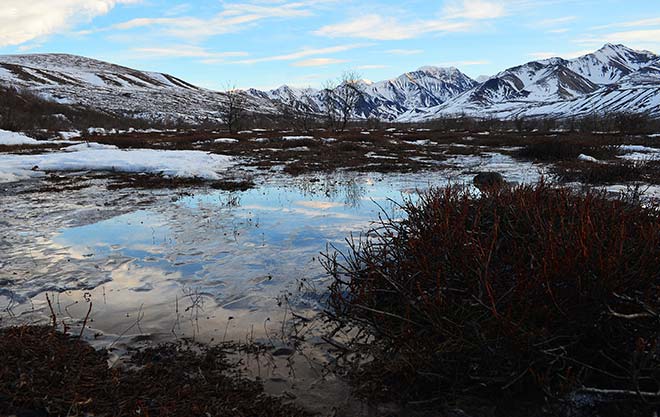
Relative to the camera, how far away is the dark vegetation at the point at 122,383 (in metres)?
2.88

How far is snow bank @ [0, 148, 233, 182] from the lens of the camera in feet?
51.8

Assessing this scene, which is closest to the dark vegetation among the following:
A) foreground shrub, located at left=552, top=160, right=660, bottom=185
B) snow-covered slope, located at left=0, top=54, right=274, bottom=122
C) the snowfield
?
the snowfield

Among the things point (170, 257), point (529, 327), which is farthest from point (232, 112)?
point (529, 327)

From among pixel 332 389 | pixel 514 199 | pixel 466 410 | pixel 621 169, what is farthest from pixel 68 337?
pixel 621 169

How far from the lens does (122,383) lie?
320cm

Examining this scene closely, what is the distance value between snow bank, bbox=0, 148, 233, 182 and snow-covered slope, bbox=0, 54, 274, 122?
68010 millimetres

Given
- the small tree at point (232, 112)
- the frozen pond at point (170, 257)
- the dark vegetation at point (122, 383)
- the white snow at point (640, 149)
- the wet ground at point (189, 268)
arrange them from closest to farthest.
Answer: the dark vegetation at point (122, 383)
the wet ground at point (189, 268)
the frozen pond at point (170, 257)
the white snow at point (640, 149)
the small tree at point (232, 112)

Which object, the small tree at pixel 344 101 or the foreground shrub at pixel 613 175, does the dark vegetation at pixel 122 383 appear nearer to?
the foreground shrub at pixel 613 175

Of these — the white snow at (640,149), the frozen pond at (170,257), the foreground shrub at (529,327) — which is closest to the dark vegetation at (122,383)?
the frozen pond at (170,257)

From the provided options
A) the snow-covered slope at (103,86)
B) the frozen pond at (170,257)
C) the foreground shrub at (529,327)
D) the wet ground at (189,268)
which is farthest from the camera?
the snow-covered slope at (103,86)

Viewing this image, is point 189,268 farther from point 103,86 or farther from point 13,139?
point 103,86

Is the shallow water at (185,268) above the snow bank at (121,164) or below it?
below

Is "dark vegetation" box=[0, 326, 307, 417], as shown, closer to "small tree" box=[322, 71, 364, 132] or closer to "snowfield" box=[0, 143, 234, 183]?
"snowfield" box=[0, 143, 234, 183]

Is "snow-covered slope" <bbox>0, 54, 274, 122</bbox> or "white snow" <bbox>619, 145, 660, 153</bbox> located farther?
"snow-covered slope" <bbox>0, 54, 274, 122</bbox>
